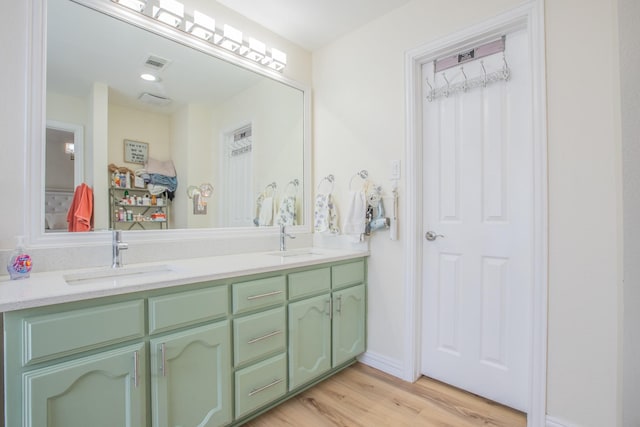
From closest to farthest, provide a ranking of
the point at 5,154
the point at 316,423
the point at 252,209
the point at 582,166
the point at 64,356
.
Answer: the point at 64,356, the point at 5,154, the point at 582,166, the point at 316,423, the point at 252,209

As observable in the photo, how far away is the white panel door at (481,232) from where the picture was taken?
1.66 meters

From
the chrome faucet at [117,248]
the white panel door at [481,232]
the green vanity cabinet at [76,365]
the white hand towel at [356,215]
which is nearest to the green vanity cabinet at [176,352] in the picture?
the green vanity cabinet at [76,365]

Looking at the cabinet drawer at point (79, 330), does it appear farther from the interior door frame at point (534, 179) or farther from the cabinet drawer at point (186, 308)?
the interior door frame at point (534, 179)

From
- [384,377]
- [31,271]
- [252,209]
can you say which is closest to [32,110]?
[31,271]

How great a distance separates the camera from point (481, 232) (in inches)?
70.8

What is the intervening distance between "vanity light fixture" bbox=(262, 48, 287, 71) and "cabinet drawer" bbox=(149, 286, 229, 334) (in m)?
1.62

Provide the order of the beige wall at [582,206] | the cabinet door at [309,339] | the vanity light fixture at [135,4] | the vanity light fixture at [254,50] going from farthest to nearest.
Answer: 1. the vanity light fixture at [254,50]
2. the cabinet door at [309,339]
3. the vanity light fixture at [135,4]
4. the beige wall at [582,206]

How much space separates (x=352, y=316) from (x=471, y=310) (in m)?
0.73

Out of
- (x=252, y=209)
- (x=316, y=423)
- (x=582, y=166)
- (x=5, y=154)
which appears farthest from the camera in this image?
(x=252, y=209)

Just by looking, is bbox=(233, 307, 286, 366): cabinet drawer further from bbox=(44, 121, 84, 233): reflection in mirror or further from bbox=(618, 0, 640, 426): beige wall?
bbox=(618, 0, 640, 426): beige wall

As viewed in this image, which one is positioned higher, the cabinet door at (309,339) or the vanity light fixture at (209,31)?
the vanity light fixture at (209,31)

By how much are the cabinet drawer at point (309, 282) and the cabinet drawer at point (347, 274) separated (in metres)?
0.06

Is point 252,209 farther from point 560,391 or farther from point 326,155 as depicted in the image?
point 560,391

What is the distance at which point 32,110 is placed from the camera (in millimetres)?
1354
